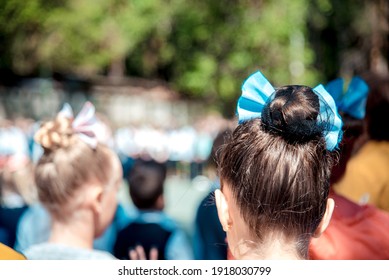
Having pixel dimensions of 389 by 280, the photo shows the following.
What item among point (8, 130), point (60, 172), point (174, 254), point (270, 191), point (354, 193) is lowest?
point (8, 130)

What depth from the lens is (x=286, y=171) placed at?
1.79 metres

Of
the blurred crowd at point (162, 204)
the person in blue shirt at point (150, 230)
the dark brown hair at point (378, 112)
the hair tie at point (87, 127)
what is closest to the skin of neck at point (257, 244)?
the blurred crowd at point (162, 204)

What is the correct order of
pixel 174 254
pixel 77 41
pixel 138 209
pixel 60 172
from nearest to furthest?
pixel 60 172
pixel 174 254
pixel 138 209
pixel 77 41

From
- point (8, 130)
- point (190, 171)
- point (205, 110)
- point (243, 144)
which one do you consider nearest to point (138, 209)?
point (243, 144)

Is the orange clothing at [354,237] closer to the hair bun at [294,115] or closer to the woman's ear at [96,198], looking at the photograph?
the hair bun at [294,115]

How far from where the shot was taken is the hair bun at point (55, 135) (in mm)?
3001

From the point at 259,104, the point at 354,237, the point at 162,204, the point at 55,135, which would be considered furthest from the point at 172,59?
the point at 259,104

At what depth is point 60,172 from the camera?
2.89m

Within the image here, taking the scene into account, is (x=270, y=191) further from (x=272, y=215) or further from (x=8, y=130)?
(x=8, y=130)

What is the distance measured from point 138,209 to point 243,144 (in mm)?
2622

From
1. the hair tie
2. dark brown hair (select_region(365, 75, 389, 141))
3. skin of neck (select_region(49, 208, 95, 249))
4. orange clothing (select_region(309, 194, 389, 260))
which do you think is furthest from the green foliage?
orange clothing (select_region(309, 194, 389, 260))

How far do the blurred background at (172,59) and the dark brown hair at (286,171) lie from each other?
27.4 feet

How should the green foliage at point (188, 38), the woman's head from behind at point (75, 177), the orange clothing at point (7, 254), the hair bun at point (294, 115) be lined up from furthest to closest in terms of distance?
→ the green foliage at point (188, 38) < the woman's head from behind at point (75, 177) < the orange clothing at point (7, 254) < the hair bun at point (294, 115)

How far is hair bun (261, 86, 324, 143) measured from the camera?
5.87ft
